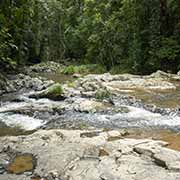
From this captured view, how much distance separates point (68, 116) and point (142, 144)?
15.2ft

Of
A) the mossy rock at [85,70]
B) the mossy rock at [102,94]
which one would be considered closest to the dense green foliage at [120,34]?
the mossy rock at [85,70]

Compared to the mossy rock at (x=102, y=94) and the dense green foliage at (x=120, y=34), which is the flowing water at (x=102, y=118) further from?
the dense green foliage at (x=120, y=34)

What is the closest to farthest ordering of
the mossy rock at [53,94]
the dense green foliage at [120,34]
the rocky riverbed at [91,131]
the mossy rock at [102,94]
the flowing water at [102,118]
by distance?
the rocky riverbed at [91,131] < the flowing water at [102,118] < the mossy rock at [102,94] < the mossy rock at [53,94] < the dense green foliage at [120,34]

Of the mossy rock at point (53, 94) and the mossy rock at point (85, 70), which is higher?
the mossy rock at point (53, 94)

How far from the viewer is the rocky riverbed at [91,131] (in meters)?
6.32

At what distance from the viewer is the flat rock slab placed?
6.04m

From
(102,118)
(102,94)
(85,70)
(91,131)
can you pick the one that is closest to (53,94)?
(102,94)

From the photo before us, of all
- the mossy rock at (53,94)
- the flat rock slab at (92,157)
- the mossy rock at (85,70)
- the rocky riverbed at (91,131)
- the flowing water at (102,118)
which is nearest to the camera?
the flat rock slab at (92,157)

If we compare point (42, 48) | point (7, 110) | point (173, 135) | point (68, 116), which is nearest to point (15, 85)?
point (7, 110)

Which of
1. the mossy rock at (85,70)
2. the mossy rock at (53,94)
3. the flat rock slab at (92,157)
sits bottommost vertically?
the mossy rock at (85,70)

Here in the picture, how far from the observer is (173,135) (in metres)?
8.95

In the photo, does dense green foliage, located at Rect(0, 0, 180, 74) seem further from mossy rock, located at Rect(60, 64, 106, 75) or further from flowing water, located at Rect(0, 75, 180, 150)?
flowing water, located at Rect(0, 75, 180, 150)

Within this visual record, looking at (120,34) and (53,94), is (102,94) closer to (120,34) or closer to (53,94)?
(53,94)

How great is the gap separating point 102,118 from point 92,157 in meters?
4.36
